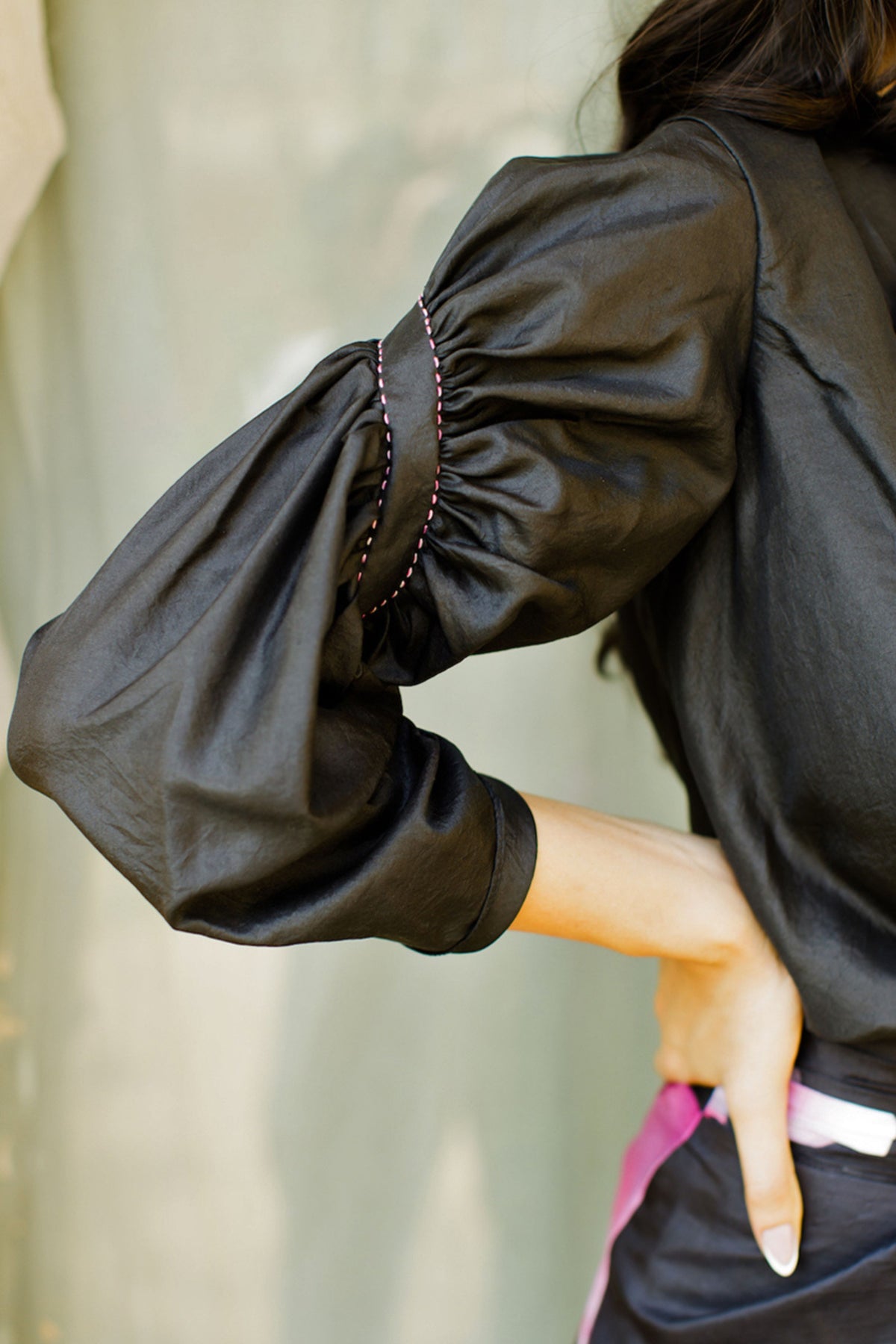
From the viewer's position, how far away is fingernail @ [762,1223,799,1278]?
63 centimetres

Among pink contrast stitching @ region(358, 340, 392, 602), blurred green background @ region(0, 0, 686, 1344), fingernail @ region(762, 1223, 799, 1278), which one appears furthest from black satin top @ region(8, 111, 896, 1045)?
blurred green background @ region(0, 0, 686, 1344)

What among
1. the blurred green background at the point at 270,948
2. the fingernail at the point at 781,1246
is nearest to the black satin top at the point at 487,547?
the fingernail at the point at 781,1246

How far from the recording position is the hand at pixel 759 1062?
24.6 inches

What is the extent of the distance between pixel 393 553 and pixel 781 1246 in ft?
1.53

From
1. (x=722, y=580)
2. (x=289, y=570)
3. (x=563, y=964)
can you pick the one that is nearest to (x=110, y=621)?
(x=289, y=570)

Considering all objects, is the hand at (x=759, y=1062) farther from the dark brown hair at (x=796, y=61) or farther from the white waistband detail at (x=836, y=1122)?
the dark brown hair at (x=796, y=61)

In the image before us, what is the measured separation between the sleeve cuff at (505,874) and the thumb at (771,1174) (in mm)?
210

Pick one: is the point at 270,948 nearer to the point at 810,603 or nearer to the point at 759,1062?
the point at 759,1062

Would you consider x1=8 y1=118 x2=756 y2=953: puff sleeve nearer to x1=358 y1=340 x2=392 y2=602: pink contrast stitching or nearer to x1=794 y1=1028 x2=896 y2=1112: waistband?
x1=358 y1=340 x2=392 y2=602: pink contrast stitching

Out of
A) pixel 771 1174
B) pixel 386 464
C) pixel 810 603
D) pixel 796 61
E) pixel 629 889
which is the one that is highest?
pixel 796 61

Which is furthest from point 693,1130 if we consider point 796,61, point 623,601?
point 796,61

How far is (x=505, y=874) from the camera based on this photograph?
1.78 ft

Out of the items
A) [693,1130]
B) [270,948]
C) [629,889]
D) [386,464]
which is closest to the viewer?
[386,464]

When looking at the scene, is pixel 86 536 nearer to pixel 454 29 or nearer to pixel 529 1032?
pixel 454 29
